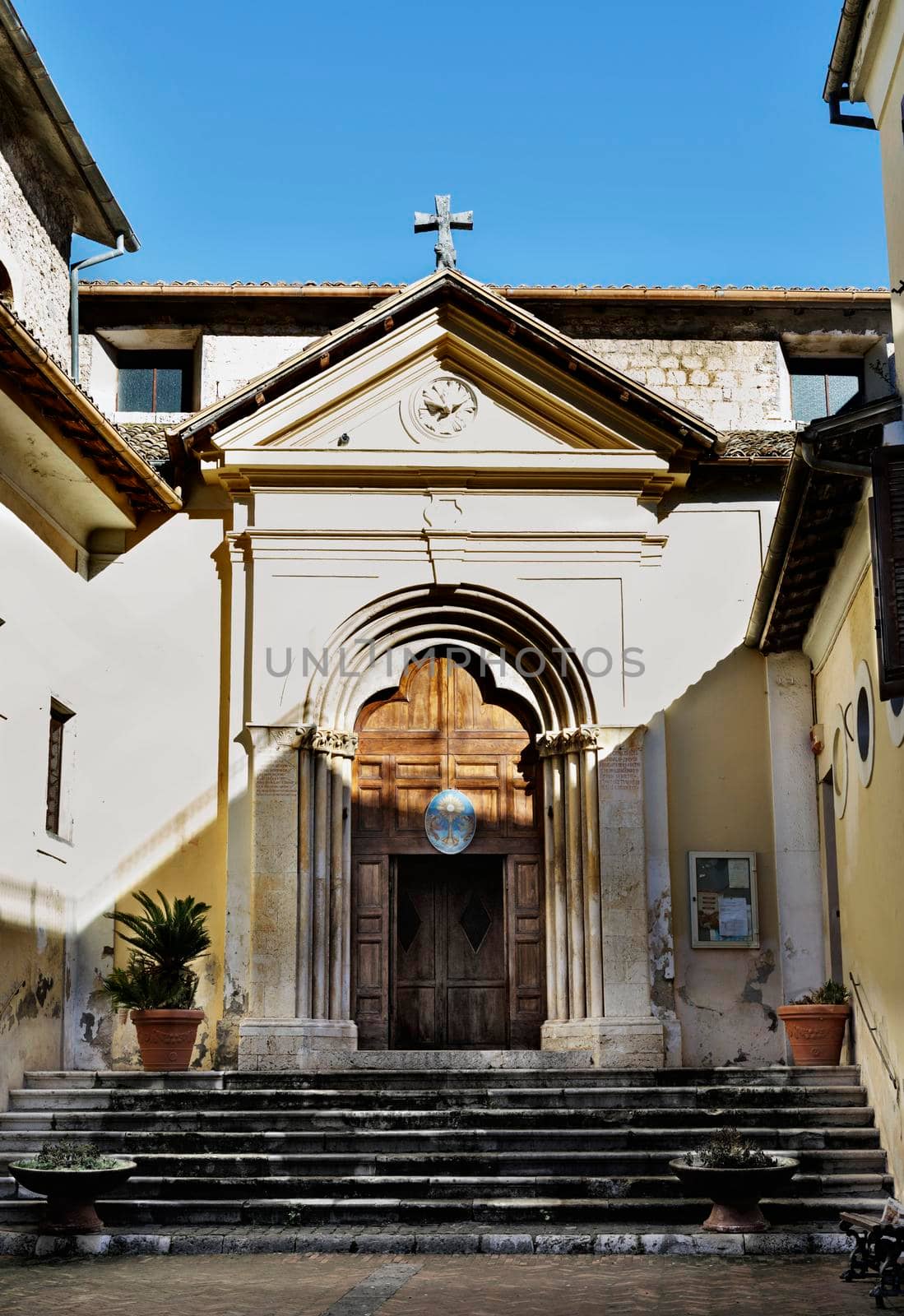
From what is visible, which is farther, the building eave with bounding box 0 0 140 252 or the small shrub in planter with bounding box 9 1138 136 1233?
the building eave with bounding box 0 0 140 252

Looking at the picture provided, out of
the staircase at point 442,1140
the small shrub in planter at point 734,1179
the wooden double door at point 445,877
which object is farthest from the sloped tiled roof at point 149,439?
the small shrub in planter at point 734,1179

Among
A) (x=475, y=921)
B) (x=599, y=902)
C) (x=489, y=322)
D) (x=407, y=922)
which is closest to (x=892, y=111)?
(x=489, y=322)

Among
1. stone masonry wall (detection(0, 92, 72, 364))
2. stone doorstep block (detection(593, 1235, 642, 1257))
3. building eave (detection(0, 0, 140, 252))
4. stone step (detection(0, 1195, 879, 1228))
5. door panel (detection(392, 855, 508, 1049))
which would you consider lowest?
stone doorstep block (detection(593, 1235, 642, 1257))

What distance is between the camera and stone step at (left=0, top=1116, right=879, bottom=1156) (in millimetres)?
11602

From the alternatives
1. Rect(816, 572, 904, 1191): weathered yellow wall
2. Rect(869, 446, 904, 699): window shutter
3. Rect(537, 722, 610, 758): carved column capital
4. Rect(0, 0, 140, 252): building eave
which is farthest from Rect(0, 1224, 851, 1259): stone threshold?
Rect(0, 0, 140, 252): building eave

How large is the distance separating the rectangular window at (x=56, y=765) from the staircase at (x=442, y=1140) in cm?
237

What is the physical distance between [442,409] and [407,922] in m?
4.79

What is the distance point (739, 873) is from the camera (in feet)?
48.1

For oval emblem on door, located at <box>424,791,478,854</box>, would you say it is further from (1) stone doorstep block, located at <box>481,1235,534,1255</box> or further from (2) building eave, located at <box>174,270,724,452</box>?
(1) stone doorstep block, located at <box>481,1235,534,1255</box>

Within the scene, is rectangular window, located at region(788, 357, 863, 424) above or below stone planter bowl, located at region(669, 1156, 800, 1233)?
above

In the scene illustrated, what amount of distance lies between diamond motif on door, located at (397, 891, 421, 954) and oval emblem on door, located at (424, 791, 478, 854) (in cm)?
61

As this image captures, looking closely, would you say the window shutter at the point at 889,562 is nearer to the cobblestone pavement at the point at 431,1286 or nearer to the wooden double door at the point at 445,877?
the cobblestone pavement at the point at 431,1286

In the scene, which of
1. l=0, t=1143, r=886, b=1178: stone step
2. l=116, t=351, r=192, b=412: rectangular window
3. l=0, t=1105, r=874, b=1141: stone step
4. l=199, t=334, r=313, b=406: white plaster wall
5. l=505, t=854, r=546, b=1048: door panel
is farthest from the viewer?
l=116, t=351, r=192, b=412: rectangular window

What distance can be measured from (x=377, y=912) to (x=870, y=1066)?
15.7ft
